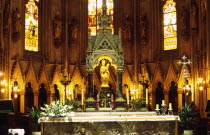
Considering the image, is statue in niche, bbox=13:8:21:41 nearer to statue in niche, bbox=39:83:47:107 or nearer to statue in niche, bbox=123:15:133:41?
statue in niche, bbox=39:83:47:107

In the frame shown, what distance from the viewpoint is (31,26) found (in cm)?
3331

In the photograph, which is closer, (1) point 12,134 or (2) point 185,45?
(1) point 12,134

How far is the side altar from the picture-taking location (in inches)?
624

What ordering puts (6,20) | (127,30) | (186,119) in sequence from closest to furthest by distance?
(186,119) < (6,20) < (127,30)

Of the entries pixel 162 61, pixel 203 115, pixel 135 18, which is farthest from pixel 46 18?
pixel 203 115

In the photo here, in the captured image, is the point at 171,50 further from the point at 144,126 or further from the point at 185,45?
the point at 144,126

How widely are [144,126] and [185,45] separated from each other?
1693 cm

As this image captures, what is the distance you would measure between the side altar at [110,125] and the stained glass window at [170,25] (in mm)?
17646

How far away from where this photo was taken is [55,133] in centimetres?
1583

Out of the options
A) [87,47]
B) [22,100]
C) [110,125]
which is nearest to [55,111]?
[110,125]

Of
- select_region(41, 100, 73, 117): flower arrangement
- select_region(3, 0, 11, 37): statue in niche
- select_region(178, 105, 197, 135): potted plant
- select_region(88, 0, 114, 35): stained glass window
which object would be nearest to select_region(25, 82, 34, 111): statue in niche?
select_region(3, 0, 11, 37): statue in niche

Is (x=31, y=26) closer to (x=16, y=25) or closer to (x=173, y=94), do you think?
(x=16, y=25)

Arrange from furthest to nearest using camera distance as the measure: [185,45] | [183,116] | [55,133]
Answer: [185,45] < [183,116] < [55,133]

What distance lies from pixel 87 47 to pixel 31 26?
15.9 ft
